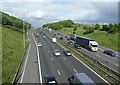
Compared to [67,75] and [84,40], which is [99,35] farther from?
[67,75]

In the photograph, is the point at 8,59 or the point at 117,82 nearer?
the point at 117,82

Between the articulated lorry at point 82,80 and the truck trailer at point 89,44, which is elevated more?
the truck trailer at point 89,44

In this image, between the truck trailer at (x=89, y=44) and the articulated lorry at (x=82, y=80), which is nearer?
the articulated lorry at (x=82, y=80)

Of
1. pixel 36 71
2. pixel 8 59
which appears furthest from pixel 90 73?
pixel 8 59

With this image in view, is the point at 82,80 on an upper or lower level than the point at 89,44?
lower

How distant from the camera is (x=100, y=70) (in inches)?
1581

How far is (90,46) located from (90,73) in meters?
36.1

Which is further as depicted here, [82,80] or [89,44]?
[89,44]

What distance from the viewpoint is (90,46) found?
7519 centimetres

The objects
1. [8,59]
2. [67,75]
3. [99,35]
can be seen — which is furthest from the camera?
[99,35]

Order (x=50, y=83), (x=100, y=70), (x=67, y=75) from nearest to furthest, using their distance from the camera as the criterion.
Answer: (x=50, y=83) → (x=67, y=75) → (x=100, y=70)

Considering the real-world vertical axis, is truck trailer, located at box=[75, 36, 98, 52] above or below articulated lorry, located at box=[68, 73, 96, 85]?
above

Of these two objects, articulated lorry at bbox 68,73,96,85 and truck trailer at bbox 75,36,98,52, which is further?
truck trailer at bbox 75,36,98,52

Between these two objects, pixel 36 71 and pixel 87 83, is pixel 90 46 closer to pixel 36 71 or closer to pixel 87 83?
pixel 36 71
